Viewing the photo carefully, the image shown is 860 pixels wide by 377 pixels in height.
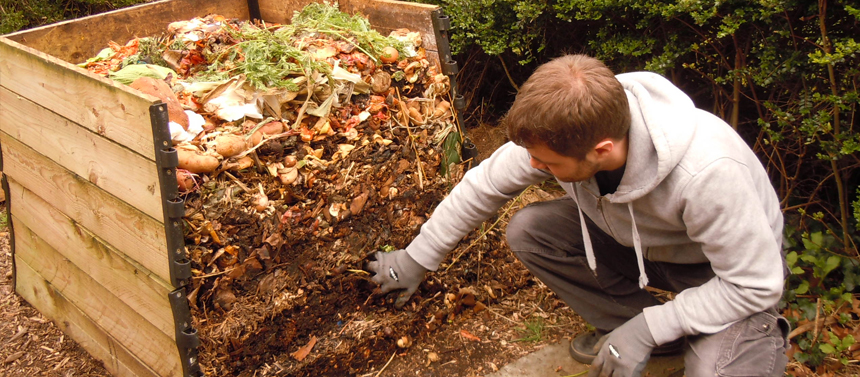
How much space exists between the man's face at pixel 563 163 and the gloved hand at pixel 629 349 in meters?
0.52

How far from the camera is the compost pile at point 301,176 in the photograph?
7.51 ft

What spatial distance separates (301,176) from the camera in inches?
97.4

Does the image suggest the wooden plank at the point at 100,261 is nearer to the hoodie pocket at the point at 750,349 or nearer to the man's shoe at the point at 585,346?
the man's shoe at the point at 585,346

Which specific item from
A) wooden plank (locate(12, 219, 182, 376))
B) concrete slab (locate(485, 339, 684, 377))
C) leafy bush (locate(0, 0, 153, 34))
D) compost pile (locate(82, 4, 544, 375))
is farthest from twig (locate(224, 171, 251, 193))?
leafy bush (locate(0, 0, 153, 34))

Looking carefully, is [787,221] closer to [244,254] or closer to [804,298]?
[804,298]

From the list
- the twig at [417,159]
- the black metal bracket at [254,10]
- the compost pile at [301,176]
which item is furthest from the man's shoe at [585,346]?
the black metal bracket at [254,10]

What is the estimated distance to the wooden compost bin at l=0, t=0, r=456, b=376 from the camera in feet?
6.61

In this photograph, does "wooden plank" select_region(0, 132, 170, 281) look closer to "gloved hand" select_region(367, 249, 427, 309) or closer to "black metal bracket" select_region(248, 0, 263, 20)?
"gloved hand" select_region(367, 249, 427, 309)

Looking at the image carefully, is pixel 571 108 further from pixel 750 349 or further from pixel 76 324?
pixel 76 324

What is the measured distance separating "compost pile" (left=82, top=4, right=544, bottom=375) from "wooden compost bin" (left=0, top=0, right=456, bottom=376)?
0.41ft

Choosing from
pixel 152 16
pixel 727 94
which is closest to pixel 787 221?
pixel 727 94

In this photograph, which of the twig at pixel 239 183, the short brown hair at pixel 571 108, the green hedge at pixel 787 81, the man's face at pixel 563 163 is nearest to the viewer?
the short brown hair at pixel 571 108

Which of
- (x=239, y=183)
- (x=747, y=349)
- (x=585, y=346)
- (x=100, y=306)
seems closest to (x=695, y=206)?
(x=747, y=349)

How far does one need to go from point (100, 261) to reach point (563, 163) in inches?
67.3
